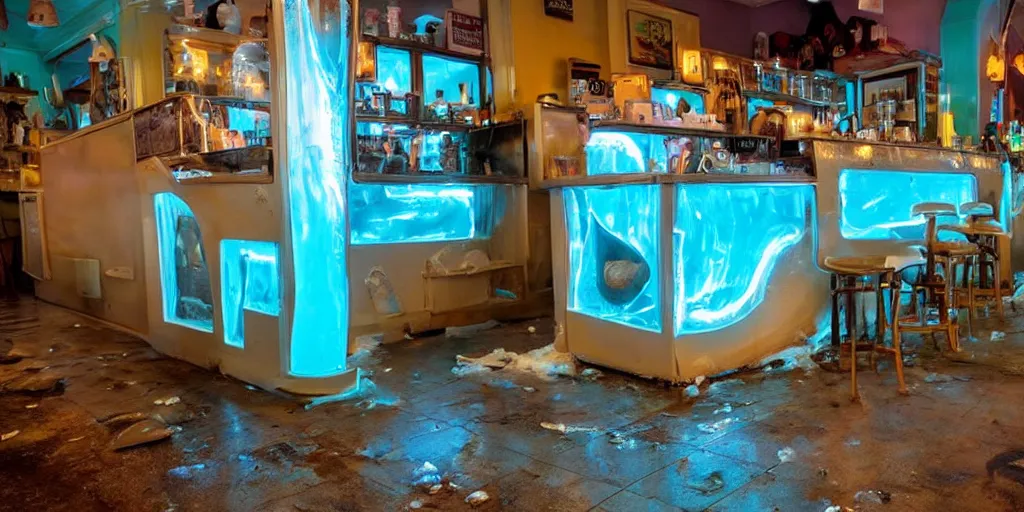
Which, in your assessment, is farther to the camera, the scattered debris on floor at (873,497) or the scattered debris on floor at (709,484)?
the scattered debris on floor at (709,484)

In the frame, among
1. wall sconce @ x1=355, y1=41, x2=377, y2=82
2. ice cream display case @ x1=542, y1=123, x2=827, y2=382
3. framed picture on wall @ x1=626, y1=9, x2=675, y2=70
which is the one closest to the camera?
ice cream display case @ x1=542, y1=123, x2=827, y2=382

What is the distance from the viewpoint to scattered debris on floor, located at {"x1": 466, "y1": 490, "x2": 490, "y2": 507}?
2797 mm

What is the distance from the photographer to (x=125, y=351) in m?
6.01

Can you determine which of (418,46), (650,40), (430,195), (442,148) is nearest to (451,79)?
(418,46)

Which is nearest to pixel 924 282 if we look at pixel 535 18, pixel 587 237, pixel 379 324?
pixel 587 237

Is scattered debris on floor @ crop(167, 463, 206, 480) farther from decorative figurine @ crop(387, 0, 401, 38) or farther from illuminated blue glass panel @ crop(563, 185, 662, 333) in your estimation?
decorative figurine @ crop(387, 0, 401, 38)

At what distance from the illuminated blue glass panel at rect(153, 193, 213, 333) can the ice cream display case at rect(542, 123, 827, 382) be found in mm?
2917

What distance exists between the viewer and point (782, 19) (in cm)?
1155

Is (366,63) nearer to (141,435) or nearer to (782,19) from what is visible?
(141,435)

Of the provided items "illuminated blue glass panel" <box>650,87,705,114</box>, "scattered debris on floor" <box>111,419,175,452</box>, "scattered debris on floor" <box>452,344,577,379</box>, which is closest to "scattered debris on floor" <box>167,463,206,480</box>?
"scattered debris on floor" <box>111,419,175,452</box>

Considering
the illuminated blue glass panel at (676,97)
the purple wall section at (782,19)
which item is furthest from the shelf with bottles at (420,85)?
the purple wall section at (782,19)

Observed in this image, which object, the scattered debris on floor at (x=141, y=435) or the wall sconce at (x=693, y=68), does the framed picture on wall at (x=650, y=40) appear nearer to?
the wall sconce at (x=693, y=68)

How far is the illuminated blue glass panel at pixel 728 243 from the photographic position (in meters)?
4.40

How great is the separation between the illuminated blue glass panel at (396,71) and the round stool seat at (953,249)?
532 centimetres
